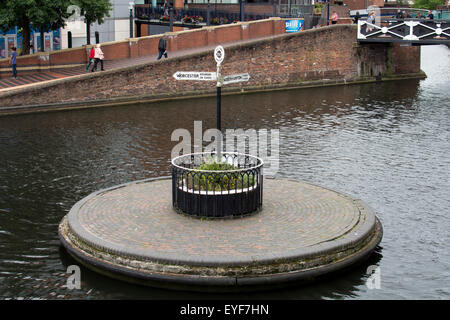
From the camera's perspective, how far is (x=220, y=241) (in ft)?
34.9

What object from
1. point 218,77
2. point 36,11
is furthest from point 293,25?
point 218,77

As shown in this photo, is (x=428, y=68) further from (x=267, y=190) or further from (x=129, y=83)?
(x=267, y=190)

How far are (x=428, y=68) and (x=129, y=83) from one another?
28.6 meters

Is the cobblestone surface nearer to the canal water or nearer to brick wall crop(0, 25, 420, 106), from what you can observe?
the canal water

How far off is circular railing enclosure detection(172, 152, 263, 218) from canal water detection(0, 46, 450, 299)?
2.39m

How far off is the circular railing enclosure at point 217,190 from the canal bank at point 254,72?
16.3 metres

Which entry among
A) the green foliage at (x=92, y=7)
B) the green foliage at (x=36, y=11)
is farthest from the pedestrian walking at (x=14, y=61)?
the green foliage at (x=92, y=7)

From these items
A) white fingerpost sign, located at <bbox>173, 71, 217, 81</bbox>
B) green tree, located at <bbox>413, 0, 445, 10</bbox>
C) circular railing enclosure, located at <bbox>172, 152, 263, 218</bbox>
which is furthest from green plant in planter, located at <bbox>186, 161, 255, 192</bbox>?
green tree, located at <bbox>413, 0, 445, 10</bbox>

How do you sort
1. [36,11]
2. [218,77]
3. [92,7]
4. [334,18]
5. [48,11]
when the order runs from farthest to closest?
[334,18]
[92,7]
[48,11]
[36,11]
[218,77]

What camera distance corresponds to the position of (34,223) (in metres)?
12.9

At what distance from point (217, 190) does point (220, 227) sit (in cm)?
78

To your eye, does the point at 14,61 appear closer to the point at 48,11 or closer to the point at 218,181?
the point at 48,11

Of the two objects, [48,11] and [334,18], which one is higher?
[334,18]
